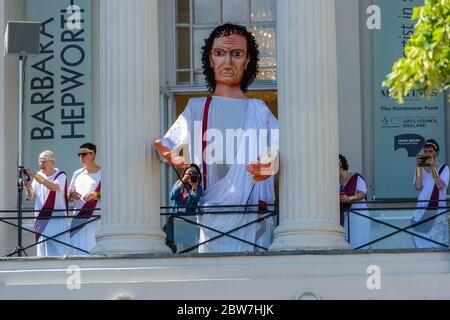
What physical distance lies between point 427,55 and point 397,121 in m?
10.1

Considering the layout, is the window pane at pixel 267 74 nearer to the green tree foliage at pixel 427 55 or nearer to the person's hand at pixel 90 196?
the person's hand at pixel 90 196

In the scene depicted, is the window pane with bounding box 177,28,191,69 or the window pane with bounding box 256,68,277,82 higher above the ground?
the window pane with bounding box 177,28,191,69

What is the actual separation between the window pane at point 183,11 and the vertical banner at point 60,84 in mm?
1613

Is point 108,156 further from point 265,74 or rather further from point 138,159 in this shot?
point 265,74

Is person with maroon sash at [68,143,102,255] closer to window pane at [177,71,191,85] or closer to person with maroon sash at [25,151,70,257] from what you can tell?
person with maroon sash at [25,151,70,257]

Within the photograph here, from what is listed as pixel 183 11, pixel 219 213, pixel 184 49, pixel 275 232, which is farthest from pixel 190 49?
pixel 275 232

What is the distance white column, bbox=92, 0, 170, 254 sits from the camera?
22.9 meters

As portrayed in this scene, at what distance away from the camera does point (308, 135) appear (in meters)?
22.8

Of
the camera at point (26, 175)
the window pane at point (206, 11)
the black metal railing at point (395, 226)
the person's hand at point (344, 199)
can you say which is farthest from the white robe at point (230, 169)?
the window pane at point (206, 11)

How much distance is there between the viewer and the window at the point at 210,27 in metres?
28.0

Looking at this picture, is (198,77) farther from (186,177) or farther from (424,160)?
(424,160)

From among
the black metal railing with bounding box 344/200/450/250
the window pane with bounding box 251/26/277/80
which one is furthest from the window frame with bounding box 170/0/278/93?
the black metal railing with bounding box 344/200/450/250

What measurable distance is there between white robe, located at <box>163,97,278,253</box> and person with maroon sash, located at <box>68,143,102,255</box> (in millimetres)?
1479

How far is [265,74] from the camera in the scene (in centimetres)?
2797
